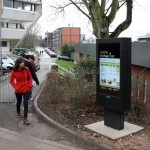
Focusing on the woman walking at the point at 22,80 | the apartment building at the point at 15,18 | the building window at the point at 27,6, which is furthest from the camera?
the building window at the point at 27,6

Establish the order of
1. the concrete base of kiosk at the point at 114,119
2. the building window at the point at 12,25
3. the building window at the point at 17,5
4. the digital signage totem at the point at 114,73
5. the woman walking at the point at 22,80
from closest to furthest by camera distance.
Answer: the digital signage totem at the point at 114,73 < the concrete base of kiosk at the point at 114,119 < the woman walking at the point at 22,80 < the building window at the point at 17,5 < the building window at the point at 12,25

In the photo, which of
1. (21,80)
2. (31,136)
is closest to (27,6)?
(21,80)

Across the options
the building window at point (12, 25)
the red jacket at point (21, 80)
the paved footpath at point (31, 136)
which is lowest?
the paved footpath at point (31, 136)

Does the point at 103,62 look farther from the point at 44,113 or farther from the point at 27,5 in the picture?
the point at 27,5

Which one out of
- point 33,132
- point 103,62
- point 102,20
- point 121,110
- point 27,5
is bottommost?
point 33,132

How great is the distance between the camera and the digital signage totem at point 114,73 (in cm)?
666

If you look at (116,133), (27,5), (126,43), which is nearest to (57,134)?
(116,133)

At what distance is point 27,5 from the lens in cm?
7131

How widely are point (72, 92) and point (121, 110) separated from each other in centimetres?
230

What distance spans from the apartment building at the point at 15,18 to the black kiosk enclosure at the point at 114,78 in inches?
2284

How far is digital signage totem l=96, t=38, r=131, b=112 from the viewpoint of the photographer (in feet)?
21.9

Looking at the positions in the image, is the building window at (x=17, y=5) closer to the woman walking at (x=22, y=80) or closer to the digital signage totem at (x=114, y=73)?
the woman walking at (x=22, y=80)

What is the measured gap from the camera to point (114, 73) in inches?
273

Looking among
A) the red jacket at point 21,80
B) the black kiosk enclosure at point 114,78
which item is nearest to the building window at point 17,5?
the red jacket at point 21,80
